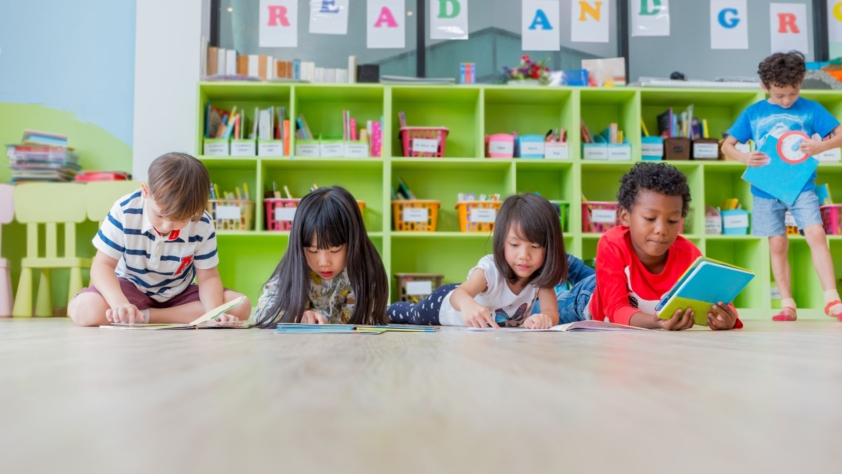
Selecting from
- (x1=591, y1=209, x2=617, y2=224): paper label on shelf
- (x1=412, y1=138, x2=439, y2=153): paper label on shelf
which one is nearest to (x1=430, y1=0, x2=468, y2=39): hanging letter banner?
(x1=412, y1=138, x2=439, y2=153): paper label on shelf

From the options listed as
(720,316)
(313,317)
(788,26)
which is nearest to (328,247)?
→ (313,317)

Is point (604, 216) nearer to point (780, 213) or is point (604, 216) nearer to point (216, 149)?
point (780, 213)

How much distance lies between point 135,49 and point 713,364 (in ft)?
12.5

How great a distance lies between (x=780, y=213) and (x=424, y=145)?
168cm

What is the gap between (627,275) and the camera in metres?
1.71

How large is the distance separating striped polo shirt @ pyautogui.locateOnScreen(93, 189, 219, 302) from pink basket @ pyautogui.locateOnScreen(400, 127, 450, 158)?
5.74 ft

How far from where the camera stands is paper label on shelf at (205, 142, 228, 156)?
3.31 meters

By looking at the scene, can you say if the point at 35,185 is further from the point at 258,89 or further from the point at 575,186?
the point at 575,186

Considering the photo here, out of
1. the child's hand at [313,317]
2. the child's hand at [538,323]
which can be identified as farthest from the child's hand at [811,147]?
the child's hand at [313,317]

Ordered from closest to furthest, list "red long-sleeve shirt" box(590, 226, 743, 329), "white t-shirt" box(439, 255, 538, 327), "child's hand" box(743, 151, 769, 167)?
"red long-sleeve shirt" box(590, 226, 743, 329) → "white t-shirt" box(439, 255, 538, 327) → "child's hand" box(743, 151, 769, 167)

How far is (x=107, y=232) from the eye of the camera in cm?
165

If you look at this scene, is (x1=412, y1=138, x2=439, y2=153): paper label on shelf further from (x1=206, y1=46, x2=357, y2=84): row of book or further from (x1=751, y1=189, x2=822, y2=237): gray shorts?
(x1=751, y1=189, x2=822, y2=237): gray shorts

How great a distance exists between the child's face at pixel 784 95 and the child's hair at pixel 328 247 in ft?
6.04

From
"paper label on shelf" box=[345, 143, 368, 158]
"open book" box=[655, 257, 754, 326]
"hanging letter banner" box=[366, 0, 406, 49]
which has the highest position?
"hanging letter banner" box=[366, 0, 406, 49]
